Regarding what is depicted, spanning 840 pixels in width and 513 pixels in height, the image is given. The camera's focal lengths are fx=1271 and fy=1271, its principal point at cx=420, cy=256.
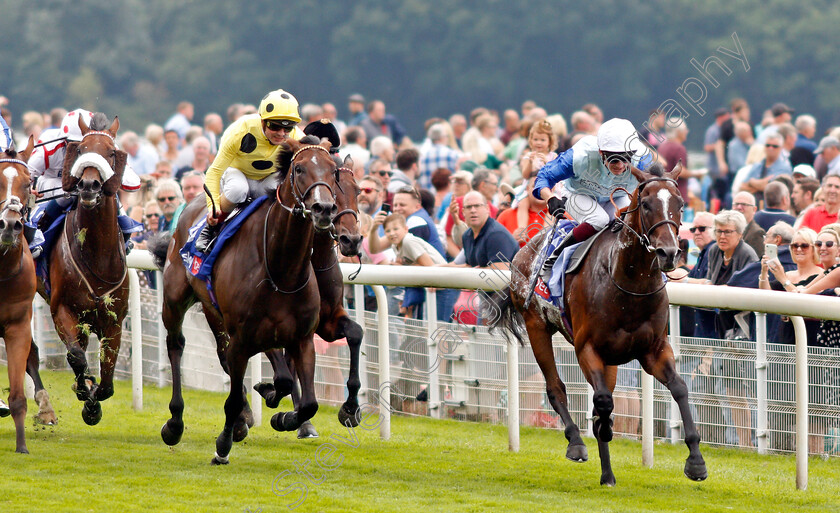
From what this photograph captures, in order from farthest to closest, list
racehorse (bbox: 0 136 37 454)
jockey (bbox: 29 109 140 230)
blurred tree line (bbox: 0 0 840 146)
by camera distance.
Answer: blurred tree line (bbox: 0 0 840 146), jockey (bbox: 29 109 140 230), racehorse (bbox: 0 136 37 454)

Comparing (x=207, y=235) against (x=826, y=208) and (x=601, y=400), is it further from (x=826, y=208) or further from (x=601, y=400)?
(x=826, y=208)

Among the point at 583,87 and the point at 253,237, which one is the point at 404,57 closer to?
the point at 583,87

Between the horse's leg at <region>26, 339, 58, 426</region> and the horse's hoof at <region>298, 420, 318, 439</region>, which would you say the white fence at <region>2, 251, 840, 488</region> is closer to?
the horse's hoof at <region>298, 420, 318, 439</region>

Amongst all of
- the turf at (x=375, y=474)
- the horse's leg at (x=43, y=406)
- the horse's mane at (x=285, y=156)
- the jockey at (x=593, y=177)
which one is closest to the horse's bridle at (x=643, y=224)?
the jockey at (x=593, y=177)

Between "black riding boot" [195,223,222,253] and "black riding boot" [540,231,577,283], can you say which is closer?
"black riding boot" [540,231,577,283]

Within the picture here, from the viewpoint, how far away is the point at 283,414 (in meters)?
7.00

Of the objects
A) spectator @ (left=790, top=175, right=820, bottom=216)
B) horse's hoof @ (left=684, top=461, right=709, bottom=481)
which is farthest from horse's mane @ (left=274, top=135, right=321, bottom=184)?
spectator @ (left=790, top=175, right=820, bottom=216)

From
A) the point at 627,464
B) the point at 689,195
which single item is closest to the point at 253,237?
the point at 627,464

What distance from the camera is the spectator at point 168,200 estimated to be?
10784mm

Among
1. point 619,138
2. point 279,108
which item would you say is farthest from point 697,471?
point 279,108

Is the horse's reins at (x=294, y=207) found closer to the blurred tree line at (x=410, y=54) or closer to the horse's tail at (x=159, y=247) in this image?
the horse's tail at (x=159, y=247)

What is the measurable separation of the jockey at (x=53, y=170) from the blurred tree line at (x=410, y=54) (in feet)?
62.7

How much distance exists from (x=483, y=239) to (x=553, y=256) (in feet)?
6.04

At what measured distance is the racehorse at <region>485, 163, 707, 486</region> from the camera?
19.7 feet
